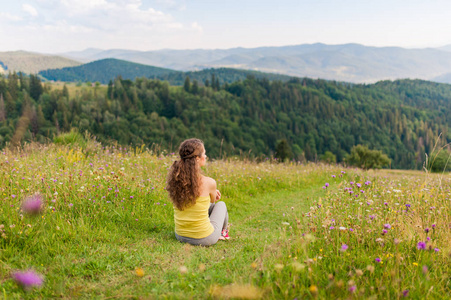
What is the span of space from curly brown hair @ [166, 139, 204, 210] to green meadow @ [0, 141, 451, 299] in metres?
0.69

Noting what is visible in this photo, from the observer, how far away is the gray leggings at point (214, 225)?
4.36m

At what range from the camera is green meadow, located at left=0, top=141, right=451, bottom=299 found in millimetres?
2713

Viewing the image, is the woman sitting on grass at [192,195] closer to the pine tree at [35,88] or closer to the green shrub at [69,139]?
the green shrub at [69,139]

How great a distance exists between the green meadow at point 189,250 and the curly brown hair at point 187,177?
69 centimetres

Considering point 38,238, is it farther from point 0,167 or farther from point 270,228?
point 270,228

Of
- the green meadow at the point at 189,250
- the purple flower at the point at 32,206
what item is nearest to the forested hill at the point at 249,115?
the green meadow at the point at 189,250

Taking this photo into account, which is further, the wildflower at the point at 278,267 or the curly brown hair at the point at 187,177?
the curly brown hair at the point at 187,177

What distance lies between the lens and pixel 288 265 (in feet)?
9.57

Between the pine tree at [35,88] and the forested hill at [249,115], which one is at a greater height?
the pine tree at [35,88]

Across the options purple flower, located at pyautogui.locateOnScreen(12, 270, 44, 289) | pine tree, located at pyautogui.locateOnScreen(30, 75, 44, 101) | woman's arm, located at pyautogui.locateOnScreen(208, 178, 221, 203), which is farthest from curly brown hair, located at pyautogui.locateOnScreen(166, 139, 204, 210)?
pine tree, located at pyautogui.locateOnScreen(30, 75, 44, 101)

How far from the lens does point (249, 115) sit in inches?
5492

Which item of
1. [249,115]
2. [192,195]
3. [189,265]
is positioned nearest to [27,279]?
[189,265]

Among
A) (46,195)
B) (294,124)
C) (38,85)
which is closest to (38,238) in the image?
(46,195)

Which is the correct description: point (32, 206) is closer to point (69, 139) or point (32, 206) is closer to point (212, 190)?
point (212, 190)
